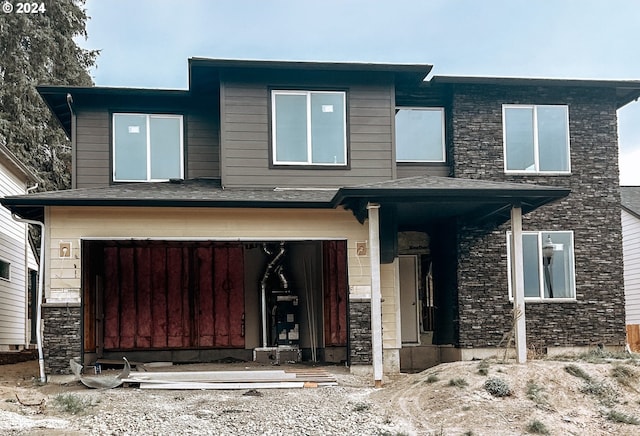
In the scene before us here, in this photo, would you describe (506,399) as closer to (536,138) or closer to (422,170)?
(422,170)

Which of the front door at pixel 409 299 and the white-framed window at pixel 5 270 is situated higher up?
the white-framed window at pixel 5 270

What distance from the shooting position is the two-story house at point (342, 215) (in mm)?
12586

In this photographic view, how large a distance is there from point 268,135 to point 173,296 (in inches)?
153

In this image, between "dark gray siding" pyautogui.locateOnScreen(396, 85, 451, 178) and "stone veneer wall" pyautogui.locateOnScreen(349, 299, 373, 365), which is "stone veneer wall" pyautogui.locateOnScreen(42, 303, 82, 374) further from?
"dark gray siding" pyautogui.locateOnScreen(396, 85, 451, 178)

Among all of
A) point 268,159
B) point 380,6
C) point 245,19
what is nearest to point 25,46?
point 245,19

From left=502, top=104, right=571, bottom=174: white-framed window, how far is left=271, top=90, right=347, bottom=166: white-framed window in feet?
10.7

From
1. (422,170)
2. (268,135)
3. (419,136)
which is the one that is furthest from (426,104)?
(268,135)

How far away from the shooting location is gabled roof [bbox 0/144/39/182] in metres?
16.0

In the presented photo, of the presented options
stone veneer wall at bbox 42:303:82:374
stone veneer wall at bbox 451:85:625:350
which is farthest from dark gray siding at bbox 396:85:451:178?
stone veneer wall at bbox 42:303:82:374

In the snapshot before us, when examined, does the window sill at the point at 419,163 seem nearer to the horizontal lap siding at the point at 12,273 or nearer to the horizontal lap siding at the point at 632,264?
the horizontal lap siding at the point at 632,264

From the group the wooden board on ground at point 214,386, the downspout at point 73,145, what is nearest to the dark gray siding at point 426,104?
the wooden board on ground at point 214,386

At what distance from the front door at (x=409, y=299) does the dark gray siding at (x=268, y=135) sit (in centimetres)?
238

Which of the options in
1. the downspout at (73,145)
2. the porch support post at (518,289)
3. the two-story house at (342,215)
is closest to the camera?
the porch support post at (518,289)

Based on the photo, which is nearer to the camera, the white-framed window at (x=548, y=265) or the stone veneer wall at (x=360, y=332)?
the stone veneer wall at (x=360, y=332)
